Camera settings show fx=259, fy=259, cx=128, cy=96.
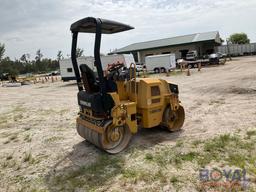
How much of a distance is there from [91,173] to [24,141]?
2.99m

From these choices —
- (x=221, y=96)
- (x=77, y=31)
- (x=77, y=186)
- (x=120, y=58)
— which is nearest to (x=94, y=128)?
(x=77, y=186)

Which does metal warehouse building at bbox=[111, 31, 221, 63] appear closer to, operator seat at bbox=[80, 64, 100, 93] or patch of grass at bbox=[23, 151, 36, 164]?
operator seat at bbox=[80, 64, 100, 93]

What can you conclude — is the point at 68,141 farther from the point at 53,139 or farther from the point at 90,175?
the point at 90,175

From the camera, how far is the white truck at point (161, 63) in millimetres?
28422

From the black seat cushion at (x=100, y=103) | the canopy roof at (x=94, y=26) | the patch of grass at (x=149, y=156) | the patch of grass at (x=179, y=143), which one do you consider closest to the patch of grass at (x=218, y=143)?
the patch of grass at (x=179, y=143)

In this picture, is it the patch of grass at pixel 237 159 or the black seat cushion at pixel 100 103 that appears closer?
the patch of grass at pixel 237 159

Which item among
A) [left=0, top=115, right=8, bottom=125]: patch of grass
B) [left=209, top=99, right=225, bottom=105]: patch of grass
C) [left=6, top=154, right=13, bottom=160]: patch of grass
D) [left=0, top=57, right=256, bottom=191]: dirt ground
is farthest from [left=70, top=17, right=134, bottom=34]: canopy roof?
[left=0, top=115, right=8, bottom=125]: patch of grass

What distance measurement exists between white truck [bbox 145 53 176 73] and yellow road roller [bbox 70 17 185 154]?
2273 centimetres

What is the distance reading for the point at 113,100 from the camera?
4801mm

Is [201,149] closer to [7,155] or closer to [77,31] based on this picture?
[77,31]

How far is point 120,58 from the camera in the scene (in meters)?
23.9

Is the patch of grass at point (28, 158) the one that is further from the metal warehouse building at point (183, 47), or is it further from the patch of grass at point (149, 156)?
the metal warehouse building at point (183, 47)

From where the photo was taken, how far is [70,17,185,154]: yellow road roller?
4.74 meters

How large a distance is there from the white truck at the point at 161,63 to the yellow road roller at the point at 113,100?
74.6 ft
